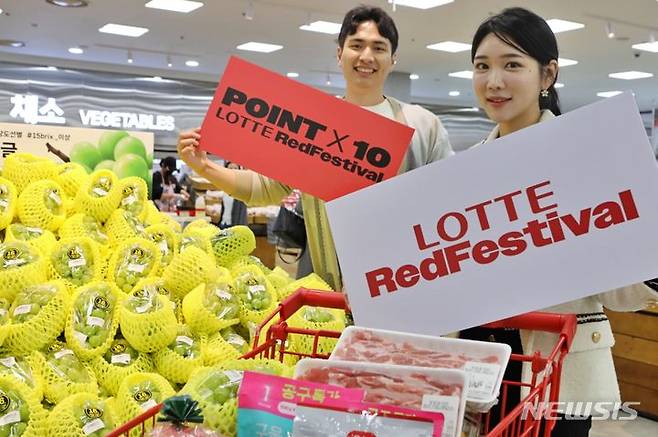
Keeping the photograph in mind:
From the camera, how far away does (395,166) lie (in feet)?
5.16

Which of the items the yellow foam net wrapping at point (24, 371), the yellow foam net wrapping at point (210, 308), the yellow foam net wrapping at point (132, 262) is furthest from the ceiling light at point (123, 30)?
the yellow foam net wrapping at point (24, 371)

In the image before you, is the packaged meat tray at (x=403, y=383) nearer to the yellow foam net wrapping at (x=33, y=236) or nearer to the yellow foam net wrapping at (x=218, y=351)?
the yellow foam net wrapping at (x=218, y=351)

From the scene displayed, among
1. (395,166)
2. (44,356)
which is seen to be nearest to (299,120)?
(395,166)

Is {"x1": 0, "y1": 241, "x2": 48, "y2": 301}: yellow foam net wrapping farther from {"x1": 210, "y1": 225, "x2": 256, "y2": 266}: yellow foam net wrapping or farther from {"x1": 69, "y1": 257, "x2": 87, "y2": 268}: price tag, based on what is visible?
{"x1": 210, "y1": 225, "x2": 256, "y2": 266}: yellow foam net wrapping

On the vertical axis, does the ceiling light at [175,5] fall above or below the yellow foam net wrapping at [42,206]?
above

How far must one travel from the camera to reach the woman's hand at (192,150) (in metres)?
1.99

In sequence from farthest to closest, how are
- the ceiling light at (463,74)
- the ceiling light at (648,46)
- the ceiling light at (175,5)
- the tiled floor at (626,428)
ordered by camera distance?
1. the ceiling light at (463,74)
2. the ceiling light at (648,46)
3. the ceiling light at (175,5)
4. the tiled floor at (626,428)

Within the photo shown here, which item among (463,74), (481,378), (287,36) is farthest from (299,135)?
(463,74)

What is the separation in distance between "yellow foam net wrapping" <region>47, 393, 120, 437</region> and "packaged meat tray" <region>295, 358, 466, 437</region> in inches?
39.1

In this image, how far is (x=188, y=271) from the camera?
2.25 meters

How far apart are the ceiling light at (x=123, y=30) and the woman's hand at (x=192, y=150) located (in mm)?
10343

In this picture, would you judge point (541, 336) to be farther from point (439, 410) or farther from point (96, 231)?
point (96, 231)

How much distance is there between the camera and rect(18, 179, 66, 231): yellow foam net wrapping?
2.47 metres

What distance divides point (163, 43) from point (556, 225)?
42.1ft
